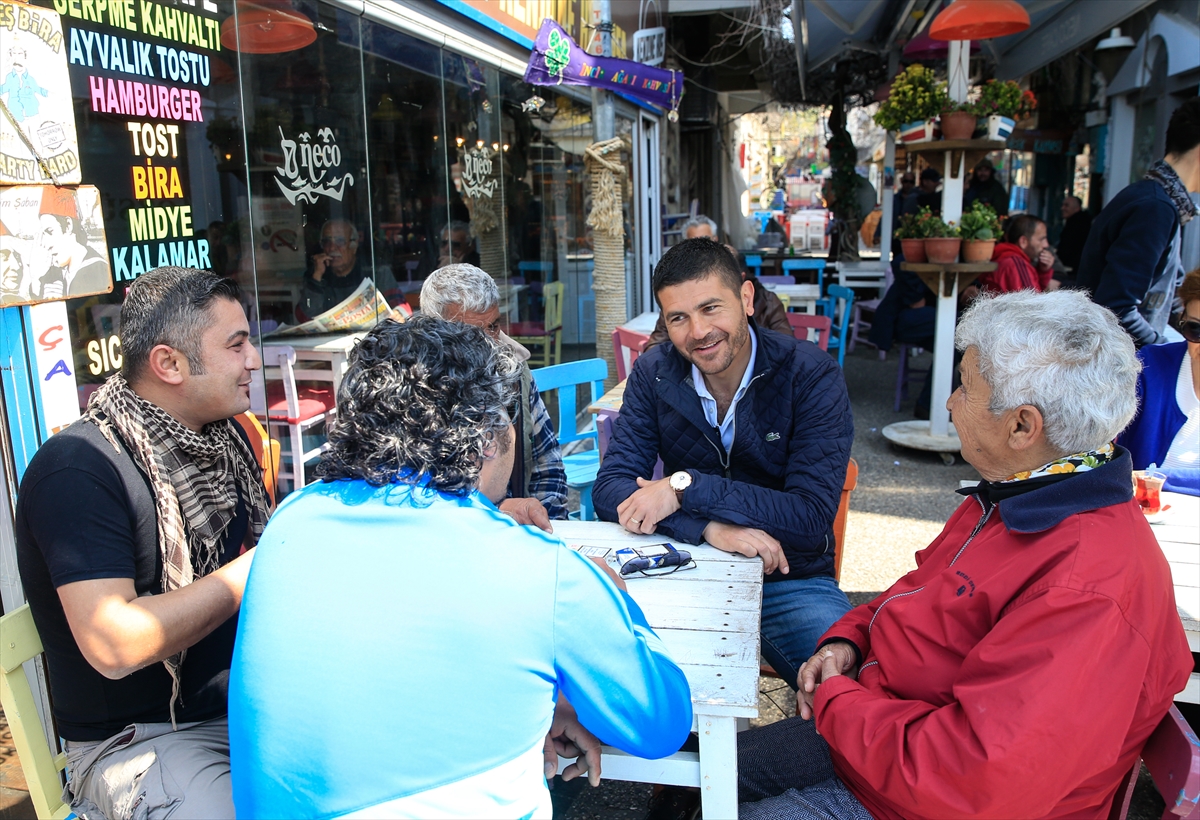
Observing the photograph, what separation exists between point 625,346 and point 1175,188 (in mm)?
3013

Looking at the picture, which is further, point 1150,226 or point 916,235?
point 916,235

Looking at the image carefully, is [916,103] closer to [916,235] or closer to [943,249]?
[916,235]

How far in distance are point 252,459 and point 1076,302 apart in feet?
6.20

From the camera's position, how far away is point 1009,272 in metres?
5.99

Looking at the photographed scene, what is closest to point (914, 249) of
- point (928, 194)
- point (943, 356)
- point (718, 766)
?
point (943, 356)

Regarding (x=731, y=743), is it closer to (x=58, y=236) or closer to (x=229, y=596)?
(x=229, y=596)

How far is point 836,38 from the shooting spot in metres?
11.5

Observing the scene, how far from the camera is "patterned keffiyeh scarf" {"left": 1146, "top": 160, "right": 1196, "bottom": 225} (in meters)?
3.80

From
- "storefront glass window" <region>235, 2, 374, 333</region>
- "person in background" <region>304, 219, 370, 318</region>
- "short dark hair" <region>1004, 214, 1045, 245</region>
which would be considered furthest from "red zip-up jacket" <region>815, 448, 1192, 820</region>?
"short dark hair" <region>1004, 214, 1045, 245</region>

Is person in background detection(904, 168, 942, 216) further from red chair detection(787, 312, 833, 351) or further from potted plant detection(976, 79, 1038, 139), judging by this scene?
potted plant detection(976, 79, 1038, 139)

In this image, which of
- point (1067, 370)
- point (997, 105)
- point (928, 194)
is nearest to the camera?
point (1067, 370)

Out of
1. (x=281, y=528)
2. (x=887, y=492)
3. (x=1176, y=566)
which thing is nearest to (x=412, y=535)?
(x=281, y=528)

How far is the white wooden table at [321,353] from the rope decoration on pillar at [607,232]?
3242 mm

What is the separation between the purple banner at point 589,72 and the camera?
462cm
